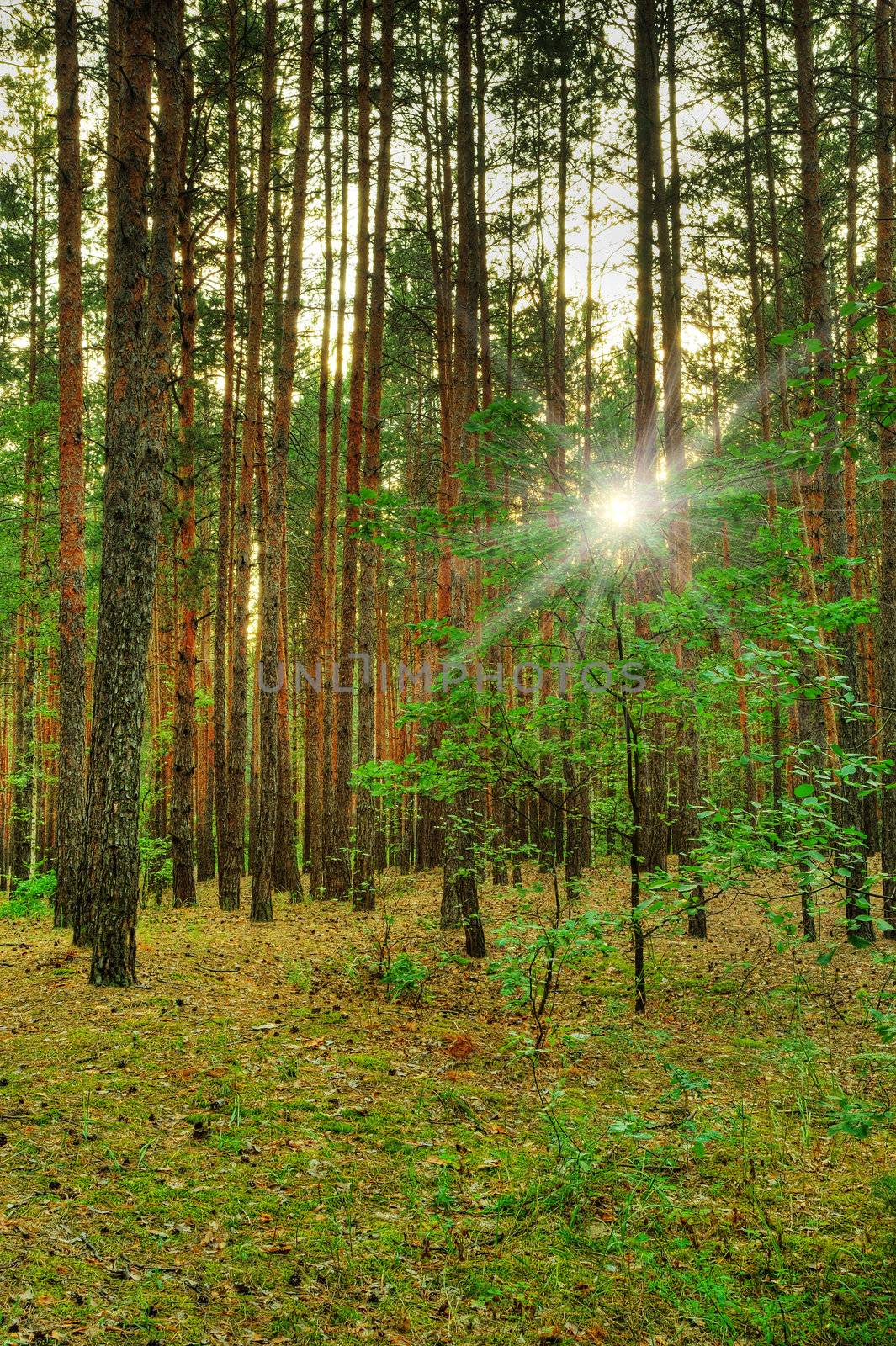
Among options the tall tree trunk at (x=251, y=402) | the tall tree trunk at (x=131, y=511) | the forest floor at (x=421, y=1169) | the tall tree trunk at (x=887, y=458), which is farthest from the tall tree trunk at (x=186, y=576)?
the tall tree trunk at (x=887, y=458)

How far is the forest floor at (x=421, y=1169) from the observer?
3.16m

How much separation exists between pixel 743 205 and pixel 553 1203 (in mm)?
17371

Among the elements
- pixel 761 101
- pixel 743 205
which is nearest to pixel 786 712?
pixel 743 205

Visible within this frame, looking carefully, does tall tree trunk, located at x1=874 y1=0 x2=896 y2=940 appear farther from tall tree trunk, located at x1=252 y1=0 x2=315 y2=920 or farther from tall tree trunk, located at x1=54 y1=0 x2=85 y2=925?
tall tree trunk, located at x1=54 y1=0 x2=85 y2=925

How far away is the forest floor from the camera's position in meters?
3.16

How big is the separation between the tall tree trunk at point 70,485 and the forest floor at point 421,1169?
2361mm

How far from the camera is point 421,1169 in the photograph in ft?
13.9

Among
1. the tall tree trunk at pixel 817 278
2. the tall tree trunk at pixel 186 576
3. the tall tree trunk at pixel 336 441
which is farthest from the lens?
the tall tree trunk at pixel 336 441

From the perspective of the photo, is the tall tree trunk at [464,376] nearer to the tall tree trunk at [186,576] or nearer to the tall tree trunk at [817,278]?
the tall tree trunk at [817,278]

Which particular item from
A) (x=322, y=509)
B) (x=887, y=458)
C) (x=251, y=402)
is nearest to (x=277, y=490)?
(x=251, y=402)

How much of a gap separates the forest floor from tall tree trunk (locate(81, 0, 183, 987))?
100 cm

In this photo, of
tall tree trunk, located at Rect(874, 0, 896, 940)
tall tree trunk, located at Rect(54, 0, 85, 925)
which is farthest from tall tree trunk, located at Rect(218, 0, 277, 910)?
tall tree trunk, located at Rect(874, 0, 896, 940)

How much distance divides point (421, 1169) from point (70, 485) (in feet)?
28.2

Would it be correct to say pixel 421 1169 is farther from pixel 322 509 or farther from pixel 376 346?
pixel 322 509
